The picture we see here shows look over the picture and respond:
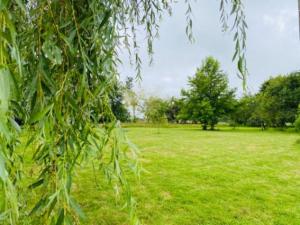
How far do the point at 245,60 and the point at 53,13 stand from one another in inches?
27.8

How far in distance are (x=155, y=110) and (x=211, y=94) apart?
5.06 m

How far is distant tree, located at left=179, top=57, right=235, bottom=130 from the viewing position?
1794 centimetres

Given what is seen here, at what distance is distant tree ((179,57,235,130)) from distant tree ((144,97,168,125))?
278 centimetres

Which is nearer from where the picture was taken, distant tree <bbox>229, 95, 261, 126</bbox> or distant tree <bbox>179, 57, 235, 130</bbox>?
distant tree <bbox>179, 57, 235, 130</bbox>

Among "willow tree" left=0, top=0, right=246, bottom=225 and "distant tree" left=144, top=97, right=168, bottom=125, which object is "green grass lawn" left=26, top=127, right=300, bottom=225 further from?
"distant tree" left=144, top=97, right=168, bottom=125

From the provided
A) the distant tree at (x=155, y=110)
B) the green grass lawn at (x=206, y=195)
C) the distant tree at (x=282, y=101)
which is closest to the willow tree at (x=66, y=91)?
the green grass lawn at (x=206, y=195)

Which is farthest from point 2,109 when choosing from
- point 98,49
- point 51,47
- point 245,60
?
point 245,60

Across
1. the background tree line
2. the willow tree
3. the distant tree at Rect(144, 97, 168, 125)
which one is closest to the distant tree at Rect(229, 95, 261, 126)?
the background tree line

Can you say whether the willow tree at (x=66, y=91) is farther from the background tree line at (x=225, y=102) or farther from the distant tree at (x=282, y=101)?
the distant tree at (x=282, y=101)

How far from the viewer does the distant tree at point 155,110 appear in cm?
1505

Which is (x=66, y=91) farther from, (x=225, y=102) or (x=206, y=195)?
(x=225, y=102)

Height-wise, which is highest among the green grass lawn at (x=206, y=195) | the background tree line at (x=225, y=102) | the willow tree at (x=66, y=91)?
the background tree line at (x=225, y=102)

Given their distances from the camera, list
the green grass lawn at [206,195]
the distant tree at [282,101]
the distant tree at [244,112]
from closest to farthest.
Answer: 1. the green grass lawn at [206,195]
2. the distant tree at [282,101]
3. the distant tree at [244,112]

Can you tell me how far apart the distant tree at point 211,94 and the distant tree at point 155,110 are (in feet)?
9.11
